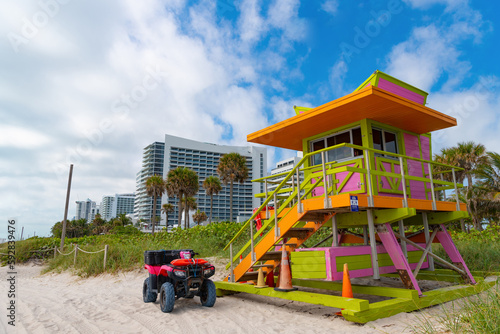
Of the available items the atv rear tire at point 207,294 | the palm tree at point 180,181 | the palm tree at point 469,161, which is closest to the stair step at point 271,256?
the atv rear tire at point 207,294

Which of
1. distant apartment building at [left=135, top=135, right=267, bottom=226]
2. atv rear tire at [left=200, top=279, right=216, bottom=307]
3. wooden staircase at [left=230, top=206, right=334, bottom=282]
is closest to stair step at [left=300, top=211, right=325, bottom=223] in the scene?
wooden staircase at [left=230, top=206, right=334, bottom=282]

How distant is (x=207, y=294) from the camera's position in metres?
7.59

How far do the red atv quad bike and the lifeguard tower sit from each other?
0.95 meters

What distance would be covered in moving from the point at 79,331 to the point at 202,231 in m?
15.3

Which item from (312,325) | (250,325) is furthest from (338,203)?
(250,325)

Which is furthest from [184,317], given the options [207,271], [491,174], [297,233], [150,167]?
[150,167]

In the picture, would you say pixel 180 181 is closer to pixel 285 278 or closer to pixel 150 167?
pixel 285 278

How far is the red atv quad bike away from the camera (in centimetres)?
714

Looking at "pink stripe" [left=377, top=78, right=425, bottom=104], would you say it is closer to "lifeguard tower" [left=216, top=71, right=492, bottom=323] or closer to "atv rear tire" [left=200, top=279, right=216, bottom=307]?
"lifeguard tower" [left=216, top=71, right=492, bottom=323]

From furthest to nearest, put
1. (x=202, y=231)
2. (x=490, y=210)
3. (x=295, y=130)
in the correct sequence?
(x=490, y=210), (x=202, y=231), (x=295, y=130)

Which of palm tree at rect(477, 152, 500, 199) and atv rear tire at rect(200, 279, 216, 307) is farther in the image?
palm tree at rect(477, 152, 500, 199)

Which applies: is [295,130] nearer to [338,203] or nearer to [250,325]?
[338,203]

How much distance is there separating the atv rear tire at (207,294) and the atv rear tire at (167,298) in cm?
86

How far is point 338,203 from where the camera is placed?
258 inches
